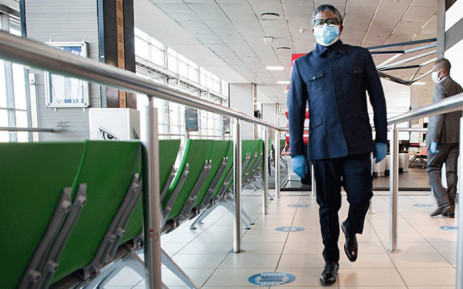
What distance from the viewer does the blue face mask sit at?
6.95 feet

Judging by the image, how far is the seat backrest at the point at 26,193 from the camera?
76 cm

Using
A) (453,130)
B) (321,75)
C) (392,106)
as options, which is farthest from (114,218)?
(392,106)

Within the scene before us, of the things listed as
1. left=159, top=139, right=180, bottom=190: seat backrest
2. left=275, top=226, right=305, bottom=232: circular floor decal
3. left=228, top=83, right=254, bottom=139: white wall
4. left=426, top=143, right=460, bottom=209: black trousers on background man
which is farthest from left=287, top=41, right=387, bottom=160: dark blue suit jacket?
left=228, top=83, right=254, bottom=139: white wall

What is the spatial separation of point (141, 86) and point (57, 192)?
43 centimetres

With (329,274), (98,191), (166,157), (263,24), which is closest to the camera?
(98,191)

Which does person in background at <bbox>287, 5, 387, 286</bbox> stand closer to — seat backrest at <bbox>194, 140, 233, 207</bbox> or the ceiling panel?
seat backrest at <bbox>194, 140, 233, 207</bbox>

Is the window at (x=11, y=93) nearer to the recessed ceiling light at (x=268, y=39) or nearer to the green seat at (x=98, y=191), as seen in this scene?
the recessed ceiling light at (x=268, y=39)

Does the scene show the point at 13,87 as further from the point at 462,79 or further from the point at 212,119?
the point at 212,119

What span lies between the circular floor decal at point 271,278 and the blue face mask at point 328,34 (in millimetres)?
1327

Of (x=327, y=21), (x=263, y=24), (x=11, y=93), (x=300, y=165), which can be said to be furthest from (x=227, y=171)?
(x=263, y=24)

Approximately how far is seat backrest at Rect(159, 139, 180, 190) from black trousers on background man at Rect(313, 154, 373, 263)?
0.92 meters

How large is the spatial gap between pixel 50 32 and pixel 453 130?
499 centimetres

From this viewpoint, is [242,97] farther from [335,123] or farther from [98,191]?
[98,191]

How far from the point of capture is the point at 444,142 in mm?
3656
